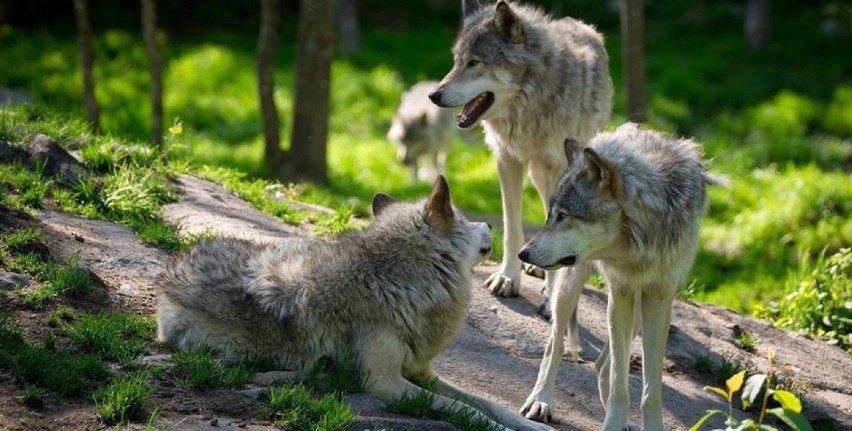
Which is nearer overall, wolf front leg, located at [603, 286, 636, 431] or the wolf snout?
wolf front leg, located at [603, 286, 636, 431]

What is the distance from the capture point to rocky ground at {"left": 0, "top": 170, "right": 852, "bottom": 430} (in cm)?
468

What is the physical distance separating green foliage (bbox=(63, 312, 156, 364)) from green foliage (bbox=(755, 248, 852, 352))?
5406 millimetres

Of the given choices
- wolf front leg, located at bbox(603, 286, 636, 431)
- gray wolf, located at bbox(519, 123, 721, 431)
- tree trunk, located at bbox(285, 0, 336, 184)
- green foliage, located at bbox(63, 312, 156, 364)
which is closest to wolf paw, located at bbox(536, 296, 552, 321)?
gray wolf, located at bbox(519, 123, 721, 431)

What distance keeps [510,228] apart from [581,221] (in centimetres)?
225

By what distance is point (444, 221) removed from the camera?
5441mm

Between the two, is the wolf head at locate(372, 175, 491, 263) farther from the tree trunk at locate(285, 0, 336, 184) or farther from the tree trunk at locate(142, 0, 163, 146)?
the tree trunk at locate(142, 0, 163, 146)

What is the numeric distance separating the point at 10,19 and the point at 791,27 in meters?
14.9

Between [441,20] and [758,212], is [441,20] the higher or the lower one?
the higher one

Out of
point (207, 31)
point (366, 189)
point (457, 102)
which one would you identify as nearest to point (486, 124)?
point (457, 102)

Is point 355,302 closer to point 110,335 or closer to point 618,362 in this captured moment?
point 110,335

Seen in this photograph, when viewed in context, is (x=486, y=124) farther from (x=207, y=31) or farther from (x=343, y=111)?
(x=207, y=31)

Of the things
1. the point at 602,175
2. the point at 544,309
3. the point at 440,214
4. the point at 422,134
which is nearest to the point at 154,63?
the point at 422,134

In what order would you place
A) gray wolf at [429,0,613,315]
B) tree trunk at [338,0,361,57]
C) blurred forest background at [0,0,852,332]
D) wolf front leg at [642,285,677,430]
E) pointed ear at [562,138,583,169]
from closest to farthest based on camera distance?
pointed ear at [562,138,583,169]
wolf front leg at [642,285,677,430]
gray wolf at [429,0,613,315]
blurred forest background at [0,0,852,332]
tree trunk at [338,0,361,57]

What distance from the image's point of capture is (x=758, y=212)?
1197 centimetres
